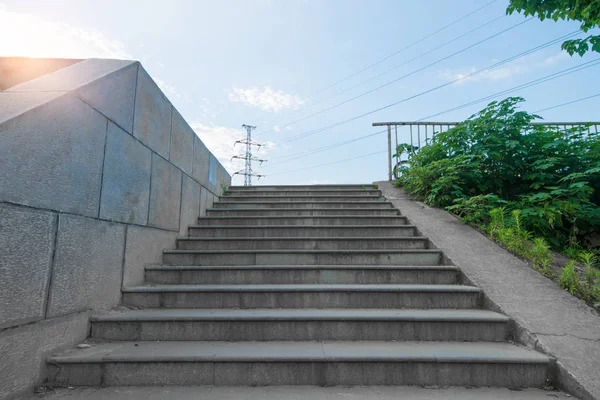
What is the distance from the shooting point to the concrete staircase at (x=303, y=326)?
2002 mm

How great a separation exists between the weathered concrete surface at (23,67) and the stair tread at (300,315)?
2497 mm

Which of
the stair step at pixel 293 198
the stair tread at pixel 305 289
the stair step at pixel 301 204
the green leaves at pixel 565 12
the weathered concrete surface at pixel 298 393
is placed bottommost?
the weathered concrete surface at pixel 298 393

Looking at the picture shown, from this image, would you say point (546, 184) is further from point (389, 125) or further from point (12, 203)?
point (12, 203)

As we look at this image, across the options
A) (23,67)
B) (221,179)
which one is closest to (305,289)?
(23,67)

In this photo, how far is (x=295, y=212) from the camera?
5223 mm

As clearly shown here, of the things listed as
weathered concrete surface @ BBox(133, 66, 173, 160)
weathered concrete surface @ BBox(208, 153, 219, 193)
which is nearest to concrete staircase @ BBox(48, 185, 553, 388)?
weathered concrete surface @ BBox(133, 66, 173, 160)

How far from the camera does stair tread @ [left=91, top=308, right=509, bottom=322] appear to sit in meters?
2.39

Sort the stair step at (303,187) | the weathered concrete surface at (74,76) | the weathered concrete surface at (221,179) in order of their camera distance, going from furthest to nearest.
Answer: the stair step at (303,187)
the weathered concrete surface at (221,179)
the weathered concrete surface at (74,76)

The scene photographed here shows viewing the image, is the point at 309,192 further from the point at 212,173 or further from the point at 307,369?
the point at 307,369

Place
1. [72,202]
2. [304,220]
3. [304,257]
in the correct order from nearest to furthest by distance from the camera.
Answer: [72,202] → [304,257] → [304,220]

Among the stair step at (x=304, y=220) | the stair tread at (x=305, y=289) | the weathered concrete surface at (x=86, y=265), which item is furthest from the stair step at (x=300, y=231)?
the weathered concrete surface at (x=86, y=265)

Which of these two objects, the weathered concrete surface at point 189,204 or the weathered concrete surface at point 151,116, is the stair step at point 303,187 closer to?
the weathered concrete surface at point 189,204

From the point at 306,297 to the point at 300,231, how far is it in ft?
5.35

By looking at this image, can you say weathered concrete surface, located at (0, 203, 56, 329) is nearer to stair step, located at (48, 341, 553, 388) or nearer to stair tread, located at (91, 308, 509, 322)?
stair step, located at (48, 341, 553, 388)
